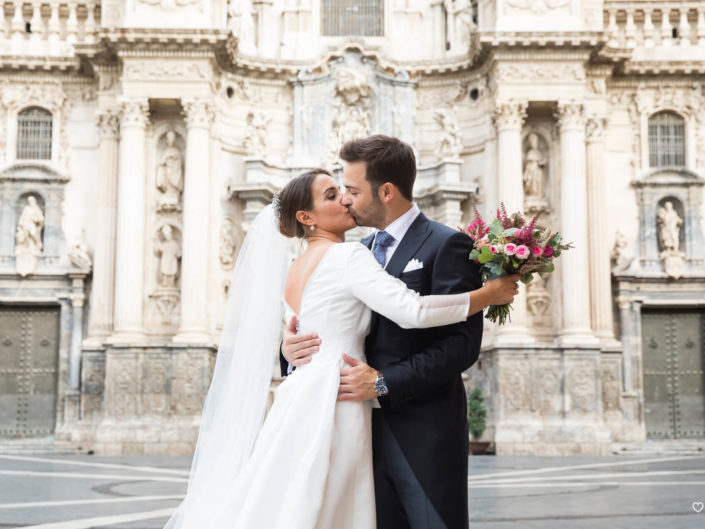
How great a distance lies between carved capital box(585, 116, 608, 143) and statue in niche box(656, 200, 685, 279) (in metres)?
2.68

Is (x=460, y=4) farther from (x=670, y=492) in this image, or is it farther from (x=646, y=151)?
(x=670, y=492)

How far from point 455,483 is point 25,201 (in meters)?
23.4

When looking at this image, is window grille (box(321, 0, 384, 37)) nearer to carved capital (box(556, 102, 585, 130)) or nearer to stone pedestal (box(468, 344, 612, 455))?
carved capital (box(556, 102, 585, 130))

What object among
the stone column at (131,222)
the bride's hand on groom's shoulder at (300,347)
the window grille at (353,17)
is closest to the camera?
the bride's hand on groom's shoulder at (300,347)

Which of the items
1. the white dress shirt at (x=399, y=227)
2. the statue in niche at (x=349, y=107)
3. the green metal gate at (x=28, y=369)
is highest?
the statue in niche at (x=349, y=107)

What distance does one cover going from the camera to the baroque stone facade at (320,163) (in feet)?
76.7

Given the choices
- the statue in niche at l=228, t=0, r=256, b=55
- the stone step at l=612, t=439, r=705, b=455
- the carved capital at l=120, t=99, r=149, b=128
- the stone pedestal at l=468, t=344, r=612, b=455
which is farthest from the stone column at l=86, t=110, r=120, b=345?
the stone step at l=612, t=439, r=705, b=455

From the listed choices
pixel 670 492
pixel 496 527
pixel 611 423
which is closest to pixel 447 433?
pixel 496 527

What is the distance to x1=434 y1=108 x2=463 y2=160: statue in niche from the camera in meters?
25.6

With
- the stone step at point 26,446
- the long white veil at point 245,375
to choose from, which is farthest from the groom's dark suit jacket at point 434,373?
the stone step at point 26,446

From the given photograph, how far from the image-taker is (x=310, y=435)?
4.65 m

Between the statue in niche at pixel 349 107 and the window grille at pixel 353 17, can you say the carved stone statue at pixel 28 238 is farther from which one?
the window grille at pixel 353 17

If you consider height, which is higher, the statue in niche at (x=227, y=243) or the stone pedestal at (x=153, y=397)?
the statue in niche at (x=227, y=243)

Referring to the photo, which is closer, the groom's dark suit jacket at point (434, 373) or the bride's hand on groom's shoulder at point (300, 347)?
the groom's dark suit jacket at point (434, 373)
